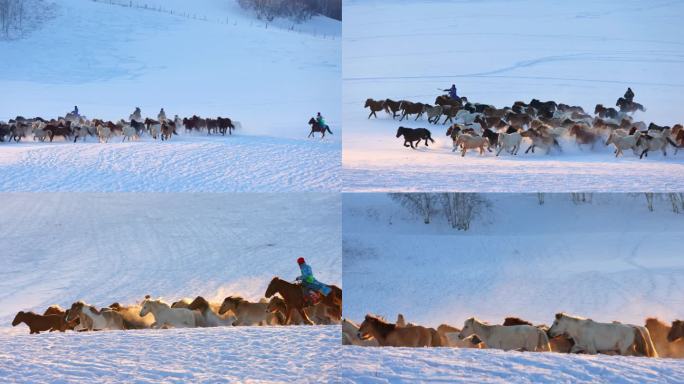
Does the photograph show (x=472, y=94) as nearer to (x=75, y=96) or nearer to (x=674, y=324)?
(x=674, y=324)

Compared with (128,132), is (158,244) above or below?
below

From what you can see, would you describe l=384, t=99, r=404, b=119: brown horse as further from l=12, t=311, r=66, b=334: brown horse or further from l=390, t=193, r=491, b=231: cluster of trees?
l=12, t=311, r=66, b=334: brown horse

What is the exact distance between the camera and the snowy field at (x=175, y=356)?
597 centimetres

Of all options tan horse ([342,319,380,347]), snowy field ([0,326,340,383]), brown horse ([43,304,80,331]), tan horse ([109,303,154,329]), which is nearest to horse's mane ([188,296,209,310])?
tan horse ([109,303,154,329])

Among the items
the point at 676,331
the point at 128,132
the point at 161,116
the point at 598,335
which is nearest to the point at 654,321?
the point at 676,331

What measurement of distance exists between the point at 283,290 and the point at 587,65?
10.7 ft

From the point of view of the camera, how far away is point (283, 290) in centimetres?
709

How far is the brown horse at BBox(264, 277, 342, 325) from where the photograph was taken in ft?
23.2

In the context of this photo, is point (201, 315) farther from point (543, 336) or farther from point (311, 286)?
point (543, 336)

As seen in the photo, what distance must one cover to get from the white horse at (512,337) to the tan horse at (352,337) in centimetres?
57

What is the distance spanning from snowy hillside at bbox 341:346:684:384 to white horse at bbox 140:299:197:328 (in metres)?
1.44

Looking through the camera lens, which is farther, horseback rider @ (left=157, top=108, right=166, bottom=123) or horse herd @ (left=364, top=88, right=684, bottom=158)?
horseback rider @ (left=157, top=108, right=166, bottom=123)

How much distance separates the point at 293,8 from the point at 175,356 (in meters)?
3.70

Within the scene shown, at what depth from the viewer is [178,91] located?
9.27 meters
